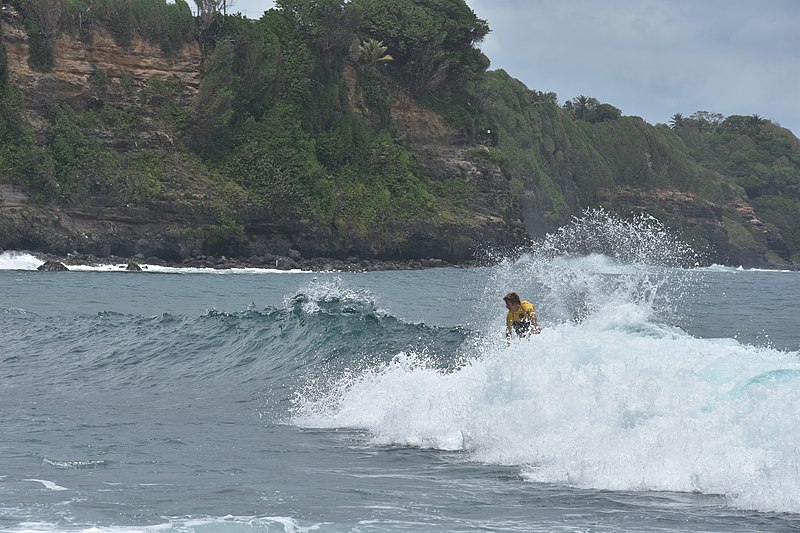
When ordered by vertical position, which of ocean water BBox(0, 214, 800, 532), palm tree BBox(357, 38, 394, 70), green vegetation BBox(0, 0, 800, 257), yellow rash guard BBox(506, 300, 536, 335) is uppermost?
palm tree BBox(357, 38, 394, 70)

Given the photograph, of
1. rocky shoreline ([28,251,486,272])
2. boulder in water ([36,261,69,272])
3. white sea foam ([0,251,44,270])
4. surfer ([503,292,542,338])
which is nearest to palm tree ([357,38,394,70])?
rocky shoreline ([28,251,486,272])

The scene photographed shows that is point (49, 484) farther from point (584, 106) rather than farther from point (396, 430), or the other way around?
point (584, 106)

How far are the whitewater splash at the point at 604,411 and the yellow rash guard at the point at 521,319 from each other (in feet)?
1.70

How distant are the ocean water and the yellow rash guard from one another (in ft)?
1.27

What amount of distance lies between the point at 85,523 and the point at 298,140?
61.9 meters

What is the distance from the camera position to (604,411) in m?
10.9

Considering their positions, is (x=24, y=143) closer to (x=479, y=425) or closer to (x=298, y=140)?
(x=298, y=140)

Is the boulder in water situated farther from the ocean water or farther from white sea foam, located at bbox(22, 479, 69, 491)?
white sea foam, located at bbox(22, 479, 69, 491)

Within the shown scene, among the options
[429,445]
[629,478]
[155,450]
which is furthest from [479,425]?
[155,450]

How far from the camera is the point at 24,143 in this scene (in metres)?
55.9

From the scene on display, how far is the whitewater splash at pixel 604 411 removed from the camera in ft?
30.3

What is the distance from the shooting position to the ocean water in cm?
832

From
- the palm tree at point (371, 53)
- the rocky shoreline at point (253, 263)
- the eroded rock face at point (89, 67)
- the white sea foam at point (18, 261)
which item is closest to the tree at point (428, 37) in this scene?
the palm tree at point (371, 53)

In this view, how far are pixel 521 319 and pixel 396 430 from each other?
3.06 m
